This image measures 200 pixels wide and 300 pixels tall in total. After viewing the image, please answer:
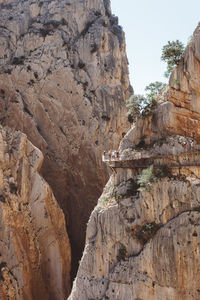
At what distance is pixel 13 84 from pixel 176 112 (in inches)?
1235

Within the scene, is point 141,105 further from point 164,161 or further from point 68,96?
point 68,96

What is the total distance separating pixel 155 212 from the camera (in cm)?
2316

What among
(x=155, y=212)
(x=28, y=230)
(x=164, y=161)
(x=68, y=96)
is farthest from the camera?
(x=68, y=96)

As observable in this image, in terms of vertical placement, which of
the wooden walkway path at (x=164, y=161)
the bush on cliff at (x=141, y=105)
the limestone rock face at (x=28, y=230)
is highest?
the bush on cliff at (x=141, y=105)

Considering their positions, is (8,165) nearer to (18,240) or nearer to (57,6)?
(18,240)

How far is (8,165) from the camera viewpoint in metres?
36.4

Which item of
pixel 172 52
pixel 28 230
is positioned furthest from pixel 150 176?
pixel 28 230

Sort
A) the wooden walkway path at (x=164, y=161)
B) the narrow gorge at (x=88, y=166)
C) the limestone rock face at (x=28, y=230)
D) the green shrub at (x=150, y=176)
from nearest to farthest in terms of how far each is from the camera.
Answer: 1. the narrow gorge at (x=88, y=166)
2. the wooden walkway path at (x=164, y=161)
3. the green shrub at (x=150, y=176)
4. the limestone rock face at (x=28, y=230)

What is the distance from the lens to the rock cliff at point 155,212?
70.6 feet

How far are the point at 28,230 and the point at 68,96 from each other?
2147cm

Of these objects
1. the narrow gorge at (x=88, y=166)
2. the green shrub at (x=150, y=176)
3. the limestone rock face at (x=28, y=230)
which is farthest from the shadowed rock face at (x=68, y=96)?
the green shrub at (x=150, y=176)

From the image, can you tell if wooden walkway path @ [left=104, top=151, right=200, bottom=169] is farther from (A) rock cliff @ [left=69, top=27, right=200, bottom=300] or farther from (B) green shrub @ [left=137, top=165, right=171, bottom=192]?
(B) green shrub @ [left=137, top=165, right=171, bottom=192]

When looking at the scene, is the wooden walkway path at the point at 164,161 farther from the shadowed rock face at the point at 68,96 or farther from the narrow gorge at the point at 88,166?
the shadowed rock face at the point at 68,96

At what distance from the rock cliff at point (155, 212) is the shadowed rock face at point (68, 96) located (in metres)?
20.1
